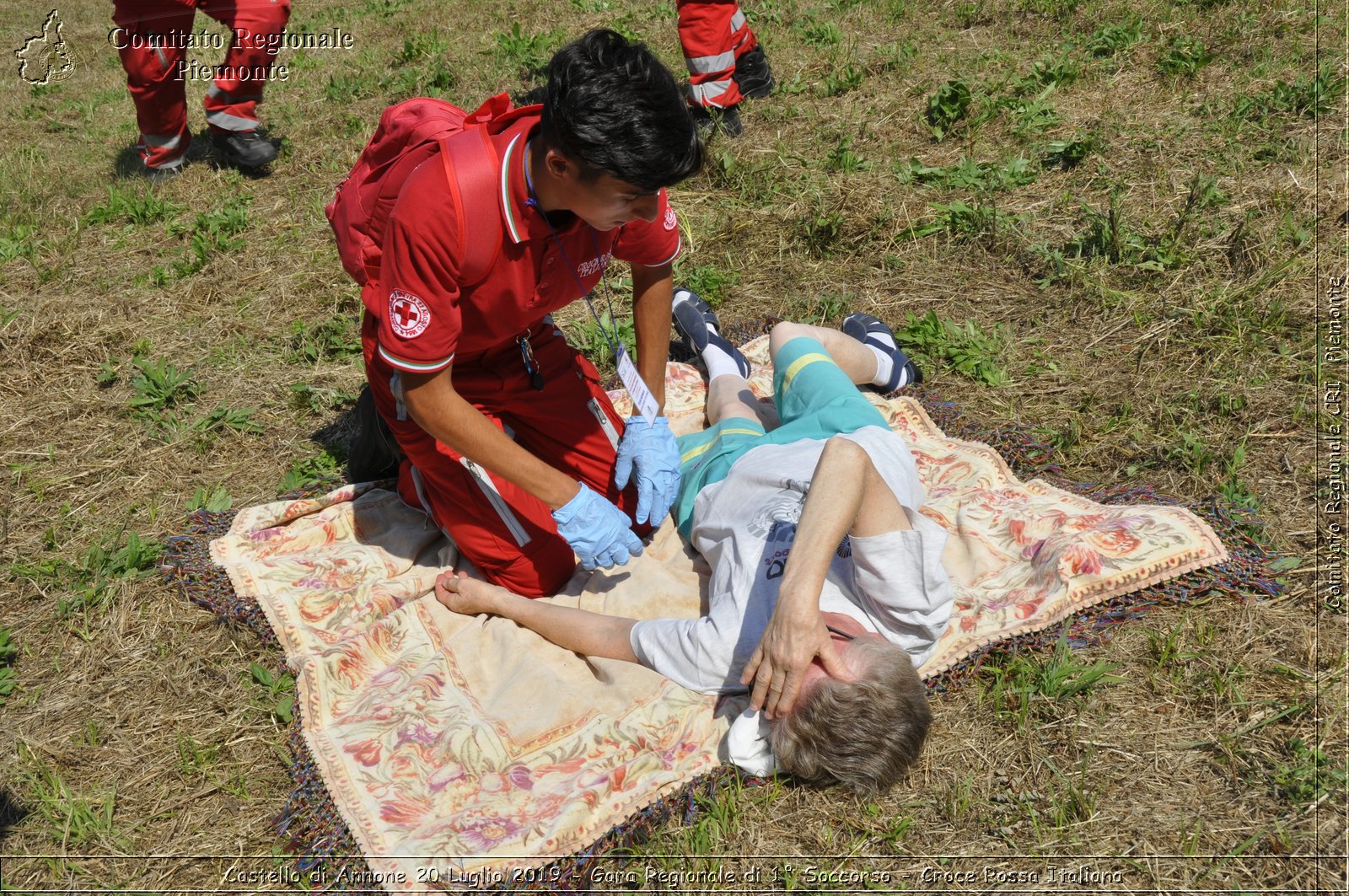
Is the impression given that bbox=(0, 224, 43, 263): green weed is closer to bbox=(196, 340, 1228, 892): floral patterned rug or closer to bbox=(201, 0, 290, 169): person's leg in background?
bbox=(201, 0, 290, 169): person's leg in background

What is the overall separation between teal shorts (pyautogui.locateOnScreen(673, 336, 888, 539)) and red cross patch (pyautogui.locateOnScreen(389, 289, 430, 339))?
3.78 feet

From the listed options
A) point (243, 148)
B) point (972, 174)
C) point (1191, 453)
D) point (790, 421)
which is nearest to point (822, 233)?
point (972, 174)

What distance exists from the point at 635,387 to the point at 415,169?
0.92 m

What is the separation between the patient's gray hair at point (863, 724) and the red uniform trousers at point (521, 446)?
1166mm

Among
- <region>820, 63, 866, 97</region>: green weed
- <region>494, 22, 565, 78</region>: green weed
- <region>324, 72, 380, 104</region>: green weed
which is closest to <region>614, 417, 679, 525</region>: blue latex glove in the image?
<region>820, 63, 866, 97</region>: green weed

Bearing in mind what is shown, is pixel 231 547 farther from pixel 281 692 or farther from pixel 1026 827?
pixel 1026 827

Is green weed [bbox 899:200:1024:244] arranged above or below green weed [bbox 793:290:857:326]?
above

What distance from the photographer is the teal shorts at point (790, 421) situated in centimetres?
324

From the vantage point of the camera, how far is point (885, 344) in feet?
13.2

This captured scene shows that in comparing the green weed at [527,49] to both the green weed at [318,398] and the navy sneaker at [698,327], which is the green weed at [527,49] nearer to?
the navy sneaker at [698,327]

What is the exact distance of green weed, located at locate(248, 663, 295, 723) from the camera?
2893mm

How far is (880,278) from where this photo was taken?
462 cm

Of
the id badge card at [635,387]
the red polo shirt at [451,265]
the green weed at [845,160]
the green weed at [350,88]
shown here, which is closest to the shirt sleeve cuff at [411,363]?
the red polo shirt at [451,265]

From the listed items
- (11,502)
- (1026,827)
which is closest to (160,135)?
(11,502)
